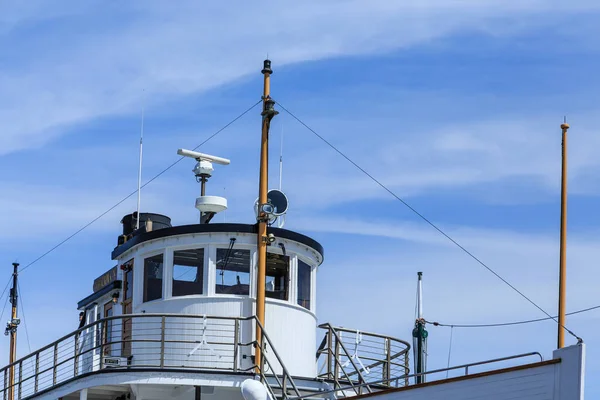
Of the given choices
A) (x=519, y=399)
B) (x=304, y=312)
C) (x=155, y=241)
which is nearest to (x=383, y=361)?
(x=304, y=312)

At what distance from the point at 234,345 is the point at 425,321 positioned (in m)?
22.7

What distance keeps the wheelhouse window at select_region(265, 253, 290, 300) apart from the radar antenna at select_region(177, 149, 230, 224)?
188 cm

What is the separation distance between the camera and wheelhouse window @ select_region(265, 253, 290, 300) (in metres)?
23.0

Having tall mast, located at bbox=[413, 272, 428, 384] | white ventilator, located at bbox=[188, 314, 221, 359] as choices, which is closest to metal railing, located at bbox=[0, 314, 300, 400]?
white ventilator, located at bbox=[188, 314, 221, 359]

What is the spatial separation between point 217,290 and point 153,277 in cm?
150

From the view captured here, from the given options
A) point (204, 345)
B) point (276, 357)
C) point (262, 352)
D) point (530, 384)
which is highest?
point (204, 345)

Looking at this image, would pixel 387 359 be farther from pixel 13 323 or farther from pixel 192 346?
pixel 13 323

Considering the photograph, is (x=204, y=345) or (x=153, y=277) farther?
(x=153, y=277)

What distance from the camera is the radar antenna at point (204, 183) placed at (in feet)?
79.5

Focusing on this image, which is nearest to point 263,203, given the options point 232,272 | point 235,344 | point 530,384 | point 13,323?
point 232,272

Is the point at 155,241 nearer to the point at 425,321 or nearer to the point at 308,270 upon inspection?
the point at 308,270

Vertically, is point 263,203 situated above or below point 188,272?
above

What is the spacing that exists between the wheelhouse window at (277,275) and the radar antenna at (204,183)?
188 cm

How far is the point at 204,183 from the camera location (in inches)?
989
